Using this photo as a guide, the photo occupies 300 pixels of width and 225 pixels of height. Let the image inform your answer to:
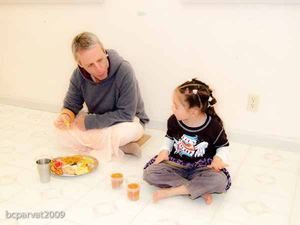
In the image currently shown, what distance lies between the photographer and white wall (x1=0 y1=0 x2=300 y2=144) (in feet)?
6.35

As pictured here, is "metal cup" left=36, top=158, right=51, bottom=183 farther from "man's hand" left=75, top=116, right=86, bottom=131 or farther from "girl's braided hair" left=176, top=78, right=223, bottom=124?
"girl's braided hair" left=176, top=78, right=223, bottom=124

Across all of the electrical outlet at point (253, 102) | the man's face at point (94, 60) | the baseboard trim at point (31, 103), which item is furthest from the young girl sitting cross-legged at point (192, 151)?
the baseboard trim at point (31, 103)

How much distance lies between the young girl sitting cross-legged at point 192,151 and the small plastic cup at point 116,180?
0.39 feet

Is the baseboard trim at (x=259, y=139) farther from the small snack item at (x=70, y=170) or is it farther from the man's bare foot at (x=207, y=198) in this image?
the small snack item at (x=70, y=170)

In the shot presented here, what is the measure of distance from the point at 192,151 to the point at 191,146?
2 cm

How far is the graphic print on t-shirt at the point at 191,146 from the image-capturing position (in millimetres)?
1553

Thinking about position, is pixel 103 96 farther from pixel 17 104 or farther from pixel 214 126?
pixel 17 104

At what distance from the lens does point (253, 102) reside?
2.06 meters

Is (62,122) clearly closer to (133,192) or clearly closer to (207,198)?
(133,192)

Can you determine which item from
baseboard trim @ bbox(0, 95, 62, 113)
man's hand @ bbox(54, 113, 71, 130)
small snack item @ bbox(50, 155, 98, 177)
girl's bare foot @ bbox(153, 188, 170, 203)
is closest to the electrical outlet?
girl's bare foot @ bbox(153, 188, 170, 203)

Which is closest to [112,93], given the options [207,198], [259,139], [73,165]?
[73,165]

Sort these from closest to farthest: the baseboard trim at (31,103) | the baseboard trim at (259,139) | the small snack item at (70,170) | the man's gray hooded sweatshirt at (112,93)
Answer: the small snack item at (70,170) < the man's gray hooded sweatshirt at (112,93) < the baseboard trim at (259,139) < the baseboard trim at (31,103)

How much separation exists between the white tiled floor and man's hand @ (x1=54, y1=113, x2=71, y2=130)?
0.52 ft

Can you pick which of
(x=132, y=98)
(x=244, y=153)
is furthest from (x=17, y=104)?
(x=244, y=153)
